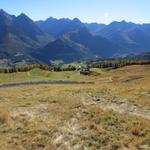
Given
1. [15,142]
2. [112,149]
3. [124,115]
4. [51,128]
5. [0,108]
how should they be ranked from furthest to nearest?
[0,108], [124,115], [51,128], [15,142], [112,149]

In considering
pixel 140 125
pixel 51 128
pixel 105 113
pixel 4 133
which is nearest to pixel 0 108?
pixel 4 133

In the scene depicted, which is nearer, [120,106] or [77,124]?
[77,124]

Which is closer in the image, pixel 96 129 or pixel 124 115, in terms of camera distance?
pixel 96 129

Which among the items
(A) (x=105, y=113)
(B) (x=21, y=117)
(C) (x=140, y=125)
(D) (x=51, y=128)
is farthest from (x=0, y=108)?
(C) (x=140, y=125)

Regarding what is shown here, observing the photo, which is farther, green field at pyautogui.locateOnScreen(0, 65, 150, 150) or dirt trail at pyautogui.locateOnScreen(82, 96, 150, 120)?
dirt trail at pyautogui.locateOnScreen(82, 96, 150, 120)

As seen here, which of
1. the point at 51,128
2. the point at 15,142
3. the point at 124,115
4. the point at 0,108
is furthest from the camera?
the point at 0,108

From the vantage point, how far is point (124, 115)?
94.9ft

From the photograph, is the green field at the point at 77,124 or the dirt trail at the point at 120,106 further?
the dirt trail at the point at 120,106

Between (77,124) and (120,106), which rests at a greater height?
(120,106)

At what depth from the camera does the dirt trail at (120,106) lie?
1183 inches

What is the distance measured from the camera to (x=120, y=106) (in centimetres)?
3322

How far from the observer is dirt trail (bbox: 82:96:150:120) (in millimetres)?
30047

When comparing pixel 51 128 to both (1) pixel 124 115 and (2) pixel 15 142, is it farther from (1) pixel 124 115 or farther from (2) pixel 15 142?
(1) pixel 124 115

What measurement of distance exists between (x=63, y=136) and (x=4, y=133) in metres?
5.36
